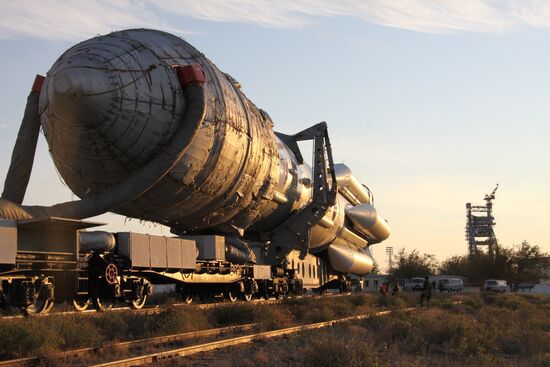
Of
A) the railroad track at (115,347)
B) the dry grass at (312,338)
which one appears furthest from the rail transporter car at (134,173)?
the railroad track at (115,347)

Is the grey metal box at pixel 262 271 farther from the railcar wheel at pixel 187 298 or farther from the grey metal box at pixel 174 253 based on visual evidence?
the grey metal box at pixel 174 253

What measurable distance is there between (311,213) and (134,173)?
9980mm

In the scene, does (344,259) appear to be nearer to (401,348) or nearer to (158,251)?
(158,251)

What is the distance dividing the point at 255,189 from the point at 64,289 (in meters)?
7.98

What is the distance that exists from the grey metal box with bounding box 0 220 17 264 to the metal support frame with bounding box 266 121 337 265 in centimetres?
1336

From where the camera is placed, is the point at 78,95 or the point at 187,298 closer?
the point at 78,95

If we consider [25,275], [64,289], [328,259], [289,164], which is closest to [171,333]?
[64,289]

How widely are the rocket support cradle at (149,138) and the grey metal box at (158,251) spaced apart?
3.77ft

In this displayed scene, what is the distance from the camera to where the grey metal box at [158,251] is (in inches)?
654

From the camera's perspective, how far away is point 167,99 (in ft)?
53.3

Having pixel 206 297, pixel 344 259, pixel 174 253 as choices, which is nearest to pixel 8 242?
pixel 174 253

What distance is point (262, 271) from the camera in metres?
23.3

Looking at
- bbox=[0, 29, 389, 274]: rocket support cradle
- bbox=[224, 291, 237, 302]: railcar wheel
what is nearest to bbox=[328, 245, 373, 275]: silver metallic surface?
bbox=[224, 291, 237, 302]: railcar wheel

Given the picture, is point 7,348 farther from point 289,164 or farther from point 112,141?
point 289,164
